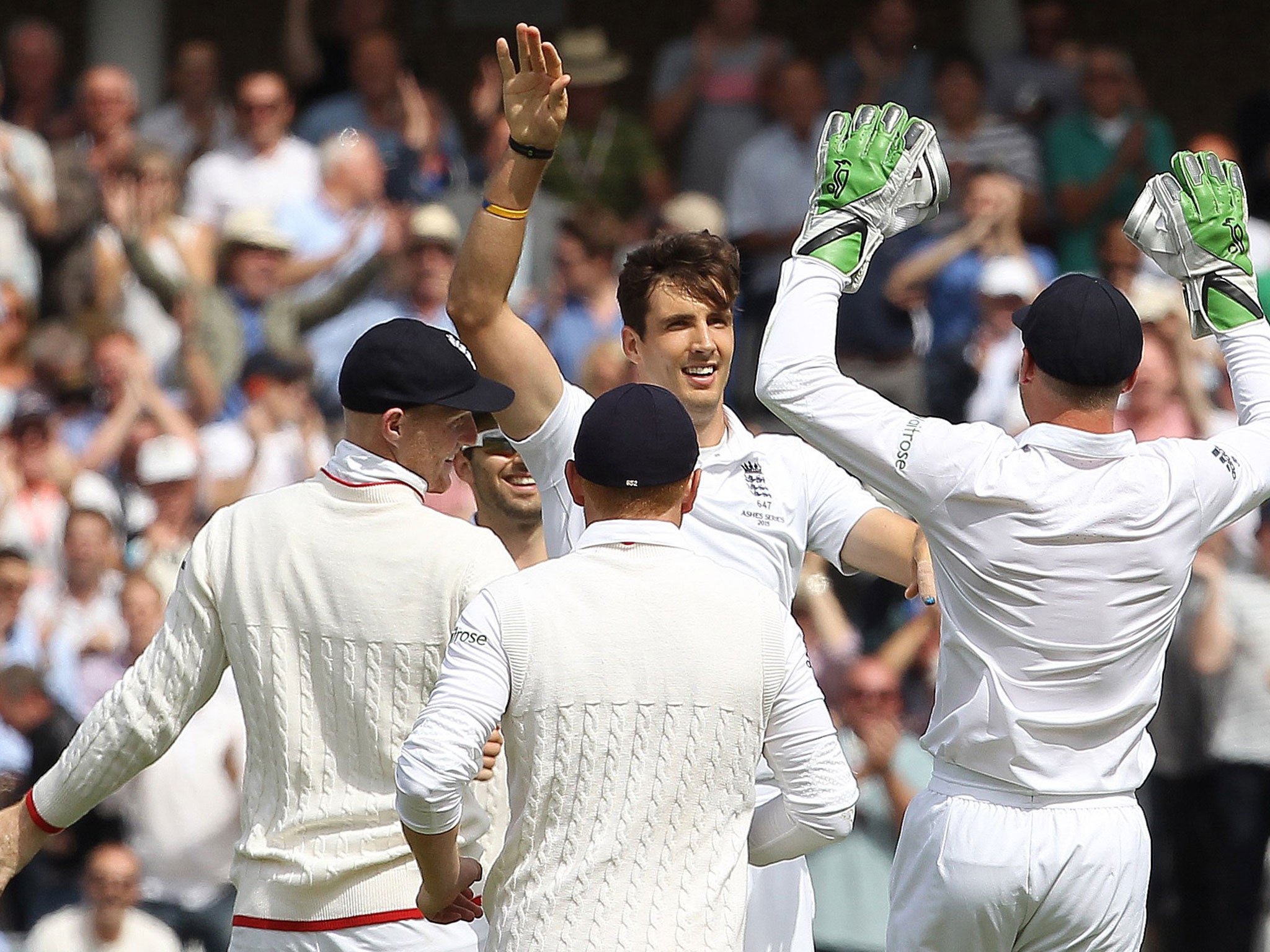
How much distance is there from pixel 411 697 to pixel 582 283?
5.89m

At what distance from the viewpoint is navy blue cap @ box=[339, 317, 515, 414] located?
156 inches

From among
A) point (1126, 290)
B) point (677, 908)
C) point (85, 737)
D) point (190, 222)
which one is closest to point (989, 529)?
point (677, 908)

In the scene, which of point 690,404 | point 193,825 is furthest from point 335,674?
point 193,825

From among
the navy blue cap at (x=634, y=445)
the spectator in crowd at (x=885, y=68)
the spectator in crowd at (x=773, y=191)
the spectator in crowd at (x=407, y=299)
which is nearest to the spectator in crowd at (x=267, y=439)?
the spectator in crowd at (x=407, y=299)

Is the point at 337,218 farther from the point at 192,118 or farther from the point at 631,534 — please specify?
the point at 631,534

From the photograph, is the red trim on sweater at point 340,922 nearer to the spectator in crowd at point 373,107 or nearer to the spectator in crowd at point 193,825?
the spectator in crowd at point 193,825

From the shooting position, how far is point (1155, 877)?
7.84 meters

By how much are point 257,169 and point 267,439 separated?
6.48 feet

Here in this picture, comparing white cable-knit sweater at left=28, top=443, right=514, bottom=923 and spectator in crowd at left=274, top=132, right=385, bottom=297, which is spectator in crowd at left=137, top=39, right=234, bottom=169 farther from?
white cable-knit sweater at left=28, top=443, right=514, bottom=923

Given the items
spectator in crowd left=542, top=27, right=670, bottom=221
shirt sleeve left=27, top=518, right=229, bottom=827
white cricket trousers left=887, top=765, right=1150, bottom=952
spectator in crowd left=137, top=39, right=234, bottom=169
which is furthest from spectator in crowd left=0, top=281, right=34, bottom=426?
white cricket trousers left=887, top=765, right=1150, bottom=952

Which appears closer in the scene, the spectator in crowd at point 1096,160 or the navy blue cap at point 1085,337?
the navy blue cap at point 1085,337

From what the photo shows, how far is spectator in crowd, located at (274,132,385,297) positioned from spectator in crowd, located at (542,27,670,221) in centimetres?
93

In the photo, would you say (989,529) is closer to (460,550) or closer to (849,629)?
(460,550)

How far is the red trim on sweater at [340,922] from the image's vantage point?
12.7ft
